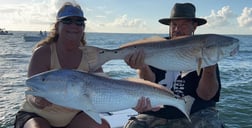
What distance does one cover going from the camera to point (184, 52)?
170 inches

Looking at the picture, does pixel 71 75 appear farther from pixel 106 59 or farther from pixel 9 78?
pixel 9 78

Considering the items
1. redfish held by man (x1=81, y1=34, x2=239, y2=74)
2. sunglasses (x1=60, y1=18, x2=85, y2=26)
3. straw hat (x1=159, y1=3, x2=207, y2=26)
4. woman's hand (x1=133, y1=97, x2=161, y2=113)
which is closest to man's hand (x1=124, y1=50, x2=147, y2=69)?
redfish held by man (x1=81, y1=34, x2=239, y2=74)

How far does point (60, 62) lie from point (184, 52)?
1.71 m

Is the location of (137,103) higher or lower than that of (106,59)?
lower

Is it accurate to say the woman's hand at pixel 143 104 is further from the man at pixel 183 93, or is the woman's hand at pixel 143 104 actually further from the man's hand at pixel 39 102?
the man's hand at pixel 39 102

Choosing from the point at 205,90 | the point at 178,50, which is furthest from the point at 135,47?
the point at 205,90

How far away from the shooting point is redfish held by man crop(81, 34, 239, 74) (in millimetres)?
4273

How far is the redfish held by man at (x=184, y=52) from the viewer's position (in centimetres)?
427

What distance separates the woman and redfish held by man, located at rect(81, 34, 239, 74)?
66 centimetres

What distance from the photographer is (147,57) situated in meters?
4.49

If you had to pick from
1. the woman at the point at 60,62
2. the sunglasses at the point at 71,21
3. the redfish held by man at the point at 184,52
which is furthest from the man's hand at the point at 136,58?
the sunglasses at the point at 71,21

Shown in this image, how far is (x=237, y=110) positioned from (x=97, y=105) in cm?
864

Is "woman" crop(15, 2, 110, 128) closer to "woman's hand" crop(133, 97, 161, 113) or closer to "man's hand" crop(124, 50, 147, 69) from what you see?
"man's hand" crop(124, 50, 147, 69)

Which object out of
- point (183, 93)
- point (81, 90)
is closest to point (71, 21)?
point (81, 90)
